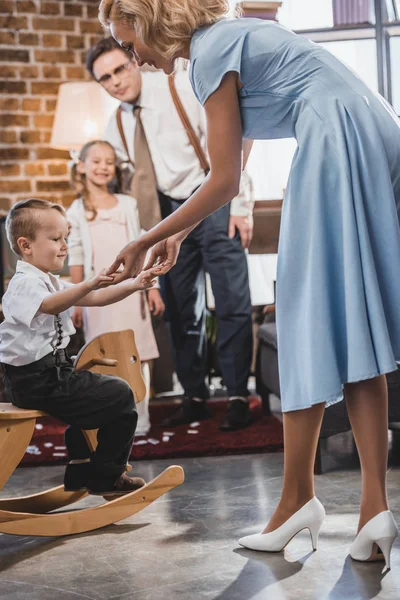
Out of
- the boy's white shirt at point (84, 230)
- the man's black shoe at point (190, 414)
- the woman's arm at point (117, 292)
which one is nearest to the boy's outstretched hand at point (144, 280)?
the woman's arm at point (117, 292)

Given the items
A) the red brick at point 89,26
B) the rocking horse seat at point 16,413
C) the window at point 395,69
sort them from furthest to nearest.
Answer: the window at point 395,69
the red brick at point 89,26
the rocking horse seat at point 16,413

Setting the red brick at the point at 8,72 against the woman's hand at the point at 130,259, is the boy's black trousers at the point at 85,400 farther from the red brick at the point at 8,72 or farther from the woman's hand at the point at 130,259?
the red brick at the point at 8,72

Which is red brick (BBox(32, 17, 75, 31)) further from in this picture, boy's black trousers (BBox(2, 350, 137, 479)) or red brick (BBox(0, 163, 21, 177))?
boy's black trousers (BBox(2, 350, 137, 479))

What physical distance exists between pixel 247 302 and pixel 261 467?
0.86m

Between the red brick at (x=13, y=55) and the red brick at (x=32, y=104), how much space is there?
213mm

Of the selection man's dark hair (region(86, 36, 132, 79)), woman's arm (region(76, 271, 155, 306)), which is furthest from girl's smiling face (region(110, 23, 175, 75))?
man's dark hair (region(86, 36, 132, 79))

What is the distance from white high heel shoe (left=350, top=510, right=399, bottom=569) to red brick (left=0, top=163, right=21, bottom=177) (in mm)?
3396

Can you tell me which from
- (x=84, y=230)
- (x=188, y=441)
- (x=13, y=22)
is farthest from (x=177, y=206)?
(x=13, y=22)

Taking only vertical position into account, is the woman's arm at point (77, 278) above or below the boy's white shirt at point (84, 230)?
below

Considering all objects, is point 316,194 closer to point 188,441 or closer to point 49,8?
point 188,441

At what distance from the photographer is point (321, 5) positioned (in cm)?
508

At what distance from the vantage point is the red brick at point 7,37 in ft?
14.7

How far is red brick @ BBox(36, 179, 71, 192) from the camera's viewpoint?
4.54 m

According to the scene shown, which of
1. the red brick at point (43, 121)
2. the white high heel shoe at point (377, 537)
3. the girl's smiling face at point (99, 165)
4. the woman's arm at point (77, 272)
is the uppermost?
the red brick at point (43, 121)
